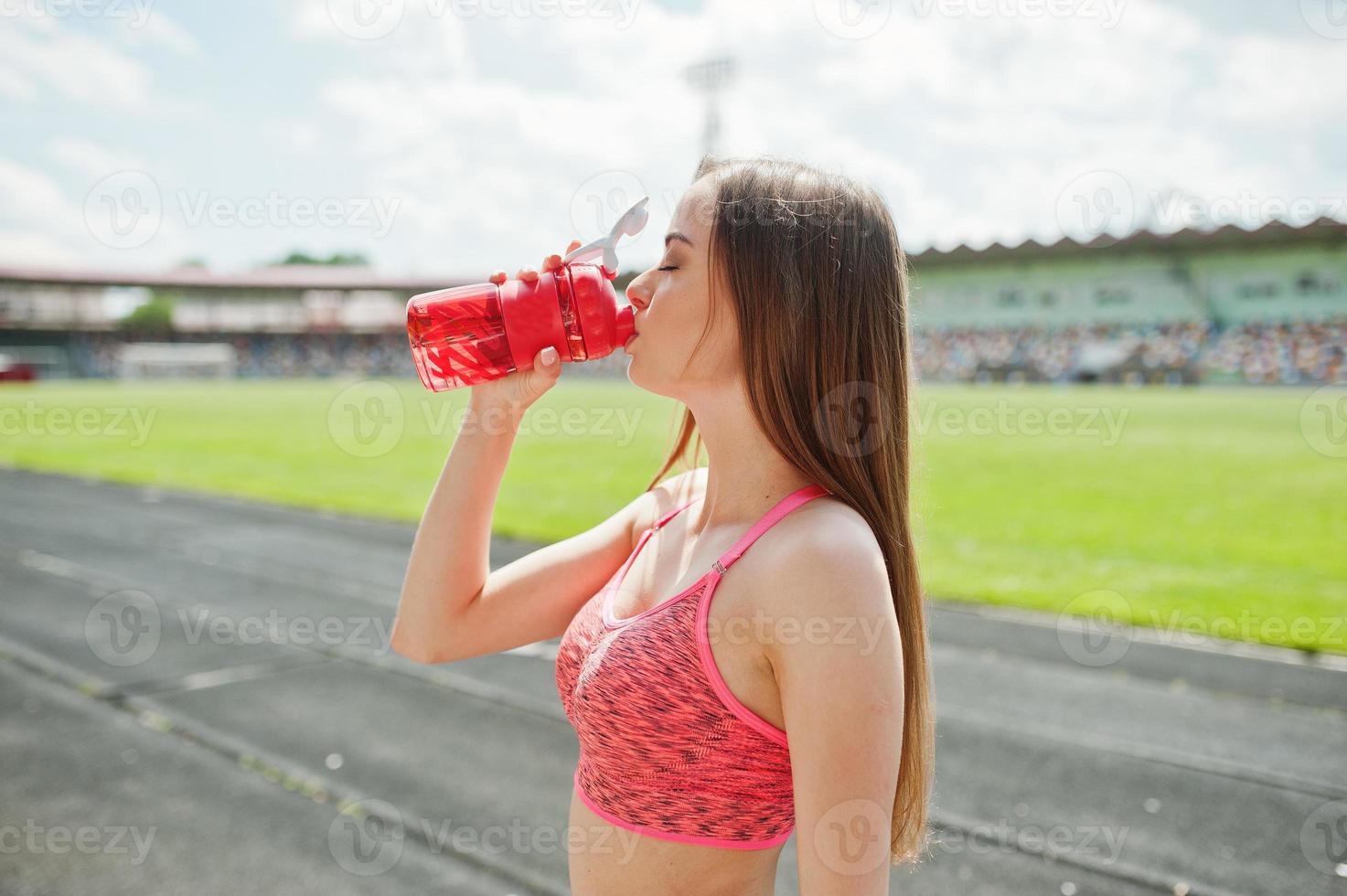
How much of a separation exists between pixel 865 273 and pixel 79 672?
608cm

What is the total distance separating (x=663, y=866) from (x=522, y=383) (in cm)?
81

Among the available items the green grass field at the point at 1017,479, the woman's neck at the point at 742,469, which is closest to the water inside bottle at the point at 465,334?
the woman's neck at the point at 742,469

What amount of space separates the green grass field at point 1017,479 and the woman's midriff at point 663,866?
648mm

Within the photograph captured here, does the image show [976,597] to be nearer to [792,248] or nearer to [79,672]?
[79,672]

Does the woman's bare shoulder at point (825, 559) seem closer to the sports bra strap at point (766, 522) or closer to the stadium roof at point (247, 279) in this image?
the sports bra strap at point (766, 522)

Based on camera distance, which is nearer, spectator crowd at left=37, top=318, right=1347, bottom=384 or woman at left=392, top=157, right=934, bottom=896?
woman at left=392, top=157, right=934, bottom=896

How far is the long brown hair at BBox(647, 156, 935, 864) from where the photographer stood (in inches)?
54.7

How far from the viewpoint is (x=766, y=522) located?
141 cm

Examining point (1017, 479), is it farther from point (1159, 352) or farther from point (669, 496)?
point (1159, 352)

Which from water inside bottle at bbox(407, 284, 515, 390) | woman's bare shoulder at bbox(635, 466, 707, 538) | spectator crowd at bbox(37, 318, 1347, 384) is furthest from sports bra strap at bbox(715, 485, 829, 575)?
spectator crowd at bbox(37, 318, 1347, 384)

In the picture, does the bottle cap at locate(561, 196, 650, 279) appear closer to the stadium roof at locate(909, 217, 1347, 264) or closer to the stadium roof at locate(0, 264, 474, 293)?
the stadium roof at locate(909, 217, 1347, 264)

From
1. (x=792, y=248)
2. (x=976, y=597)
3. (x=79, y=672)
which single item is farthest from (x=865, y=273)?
(x=976, y=597)

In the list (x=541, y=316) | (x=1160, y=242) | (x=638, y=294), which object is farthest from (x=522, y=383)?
(x=1160, y=242)

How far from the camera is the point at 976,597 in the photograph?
777 cm
